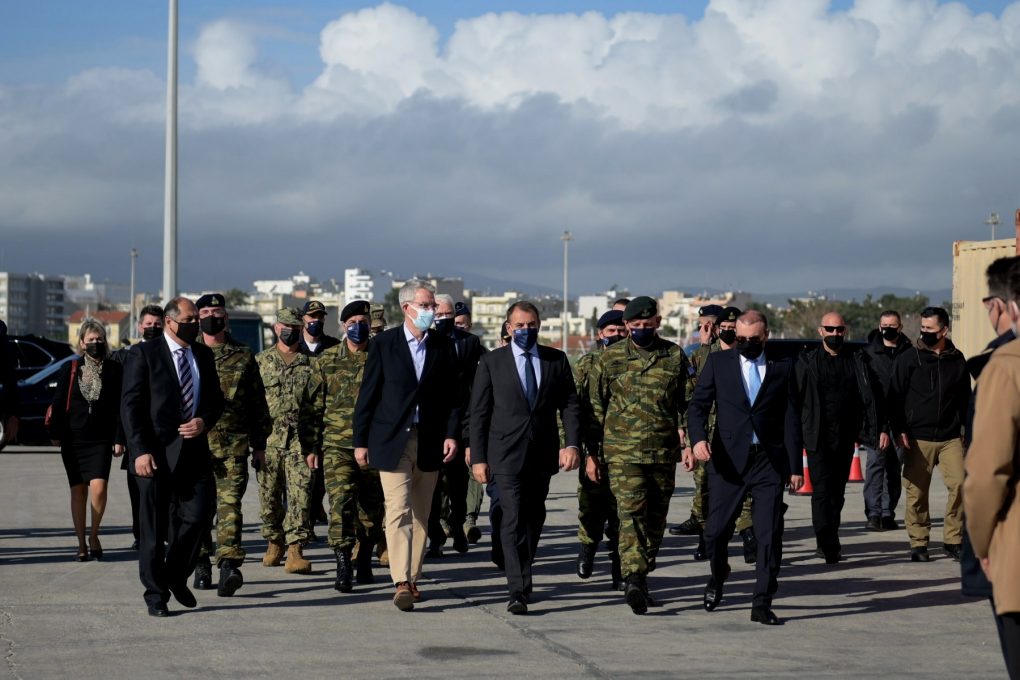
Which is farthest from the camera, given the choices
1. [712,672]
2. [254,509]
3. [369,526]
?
[254,509]

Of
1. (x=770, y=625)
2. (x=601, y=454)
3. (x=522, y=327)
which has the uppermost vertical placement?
(x=522, y=327)

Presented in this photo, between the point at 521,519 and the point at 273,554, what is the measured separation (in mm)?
2882

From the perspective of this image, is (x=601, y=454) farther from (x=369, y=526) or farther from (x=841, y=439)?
(x=841, y=439)

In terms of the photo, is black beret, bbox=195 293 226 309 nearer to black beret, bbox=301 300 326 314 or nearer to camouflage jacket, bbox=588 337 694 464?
black beret, bbox=301 300 326 314

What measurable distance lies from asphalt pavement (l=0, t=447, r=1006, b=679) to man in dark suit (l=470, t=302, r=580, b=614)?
1.81 feet

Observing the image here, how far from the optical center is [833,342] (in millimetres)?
12945

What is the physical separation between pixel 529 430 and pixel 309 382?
2108 mm

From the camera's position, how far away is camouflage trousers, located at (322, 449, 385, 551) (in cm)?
1065

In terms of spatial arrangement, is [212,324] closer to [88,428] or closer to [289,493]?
[289,493]

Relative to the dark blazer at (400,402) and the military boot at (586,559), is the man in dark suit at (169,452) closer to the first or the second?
the dark blazer at (400,402)

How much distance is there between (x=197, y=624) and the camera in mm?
9164

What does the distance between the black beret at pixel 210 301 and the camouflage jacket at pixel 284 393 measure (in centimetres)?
61

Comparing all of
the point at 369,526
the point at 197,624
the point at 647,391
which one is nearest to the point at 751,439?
the point at 647,391

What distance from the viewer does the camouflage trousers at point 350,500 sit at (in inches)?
419
